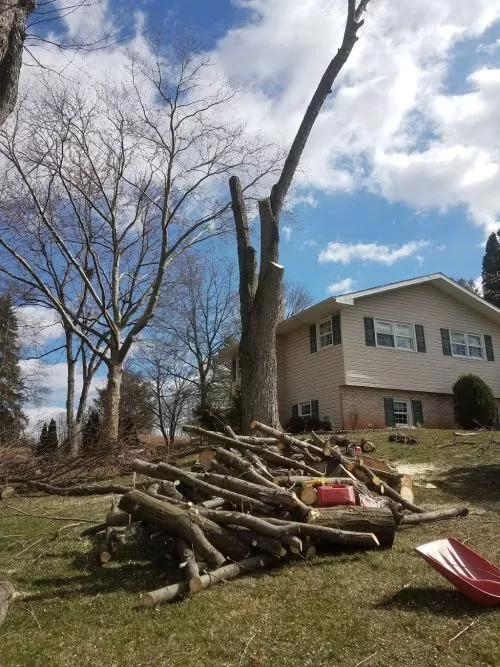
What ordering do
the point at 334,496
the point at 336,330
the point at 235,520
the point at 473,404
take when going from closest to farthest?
1. the point at 235,520
2. the point at 334,496
3. the point at 473,404
4. the point at 336,330

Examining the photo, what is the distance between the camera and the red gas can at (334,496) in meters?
6.21

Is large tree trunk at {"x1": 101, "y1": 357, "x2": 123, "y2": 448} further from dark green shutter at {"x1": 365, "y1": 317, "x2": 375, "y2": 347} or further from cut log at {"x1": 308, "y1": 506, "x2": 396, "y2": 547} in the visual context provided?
cut log at {"x1": 308, "y1": 506, "x2": 396, "y2": 547}

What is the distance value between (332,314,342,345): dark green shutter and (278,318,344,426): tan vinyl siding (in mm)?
243

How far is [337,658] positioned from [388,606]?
3.25ft

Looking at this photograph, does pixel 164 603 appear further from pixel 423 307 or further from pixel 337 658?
pixel 423 307

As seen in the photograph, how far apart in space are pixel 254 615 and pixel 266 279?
946 centimetres

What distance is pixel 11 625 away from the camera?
4160 mm

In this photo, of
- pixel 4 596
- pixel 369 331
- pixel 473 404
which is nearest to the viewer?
pixel 4 596

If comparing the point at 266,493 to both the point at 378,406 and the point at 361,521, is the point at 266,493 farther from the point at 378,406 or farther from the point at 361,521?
the point at 378,406

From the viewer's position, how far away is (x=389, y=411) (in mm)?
20984

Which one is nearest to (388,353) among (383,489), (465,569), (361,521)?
(383,489)

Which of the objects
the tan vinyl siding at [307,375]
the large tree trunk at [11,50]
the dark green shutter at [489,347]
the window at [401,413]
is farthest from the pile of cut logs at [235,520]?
the dark green shutter at [489,347]

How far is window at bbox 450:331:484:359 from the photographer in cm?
2353

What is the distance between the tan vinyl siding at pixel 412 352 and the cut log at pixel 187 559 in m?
15.7
